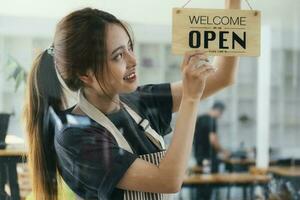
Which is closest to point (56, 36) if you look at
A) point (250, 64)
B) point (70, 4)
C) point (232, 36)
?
point (70, 4)

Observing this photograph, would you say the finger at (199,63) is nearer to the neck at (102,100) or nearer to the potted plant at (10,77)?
the neck at (102,100)

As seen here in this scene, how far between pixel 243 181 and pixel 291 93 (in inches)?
13.5

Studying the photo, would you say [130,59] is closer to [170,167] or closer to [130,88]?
[130,88]

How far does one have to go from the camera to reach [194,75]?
68cm

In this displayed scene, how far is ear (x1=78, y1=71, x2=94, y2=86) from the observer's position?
2.29ft

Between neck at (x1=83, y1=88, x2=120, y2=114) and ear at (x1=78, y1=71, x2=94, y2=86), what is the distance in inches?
0.5

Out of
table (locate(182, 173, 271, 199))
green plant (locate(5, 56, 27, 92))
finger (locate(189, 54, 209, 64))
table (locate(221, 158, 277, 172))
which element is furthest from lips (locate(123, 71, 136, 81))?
table (locate(221, 158, 277, 172))

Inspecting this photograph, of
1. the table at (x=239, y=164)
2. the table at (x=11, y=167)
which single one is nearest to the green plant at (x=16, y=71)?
the table at (x=11, y=167)

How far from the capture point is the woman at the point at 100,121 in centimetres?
66

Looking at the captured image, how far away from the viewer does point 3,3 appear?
0.78 m

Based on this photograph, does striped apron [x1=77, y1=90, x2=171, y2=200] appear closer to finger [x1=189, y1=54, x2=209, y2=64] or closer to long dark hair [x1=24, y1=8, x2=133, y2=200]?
long dark hair [x1=24, y1=8, x2=133, y2=200]

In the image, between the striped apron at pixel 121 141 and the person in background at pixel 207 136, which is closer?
the striped apron at pixel 121 141

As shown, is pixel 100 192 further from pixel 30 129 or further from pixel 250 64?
pixel 250 64

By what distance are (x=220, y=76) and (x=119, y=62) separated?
0.21 meters
